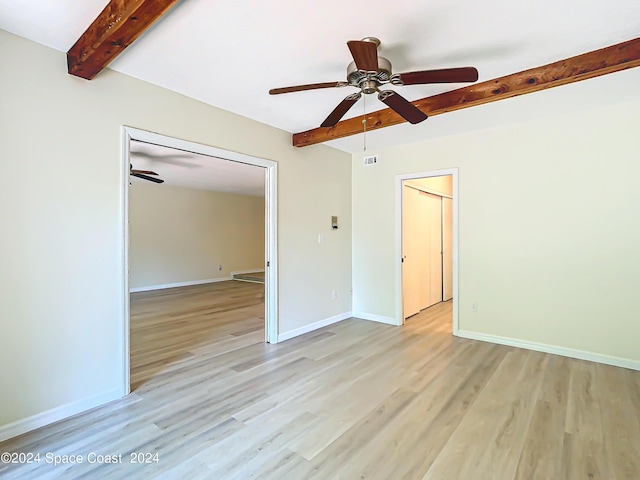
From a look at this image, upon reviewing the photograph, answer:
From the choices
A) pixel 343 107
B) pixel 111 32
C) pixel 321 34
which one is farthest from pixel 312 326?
pixel 111 32

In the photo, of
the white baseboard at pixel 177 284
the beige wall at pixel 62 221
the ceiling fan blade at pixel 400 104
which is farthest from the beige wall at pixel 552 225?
the white baseboard at pixel 177 284

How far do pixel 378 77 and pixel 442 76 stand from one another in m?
0.41

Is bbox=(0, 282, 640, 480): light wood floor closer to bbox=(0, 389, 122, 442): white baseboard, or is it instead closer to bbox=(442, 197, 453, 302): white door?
bbox=(0, 389, 122, 442): white baseboard

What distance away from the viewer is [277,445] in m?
2.00

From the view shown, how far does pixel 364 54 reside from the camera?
1.73 meters

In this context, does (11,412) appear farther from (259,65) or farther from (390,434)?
(259,65)

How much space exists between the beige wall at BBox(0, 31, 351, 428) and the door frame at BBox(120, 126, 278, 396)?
41 mm

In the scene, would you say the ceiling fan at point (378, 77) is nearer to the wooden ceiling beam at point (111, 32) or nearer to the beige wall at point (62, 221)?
the wooden ceiling beam at point (111, 32)

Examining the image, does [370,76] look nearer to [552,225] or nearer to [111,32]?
[111,32]

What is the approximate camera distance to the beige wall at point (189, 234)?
763 cm

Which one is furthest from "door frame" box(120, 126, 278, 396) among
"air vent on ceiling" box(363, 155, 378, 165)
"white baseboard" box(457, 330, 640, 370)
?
"white baseboard" box(457, 330, 640, 370)

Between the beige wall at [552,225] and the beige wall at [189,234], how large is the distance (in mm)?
6127

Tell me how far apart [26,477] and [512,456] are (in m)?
2.64

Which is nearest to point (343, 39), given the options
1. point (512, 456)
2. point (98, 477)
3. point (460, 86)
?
point (460, 86)
